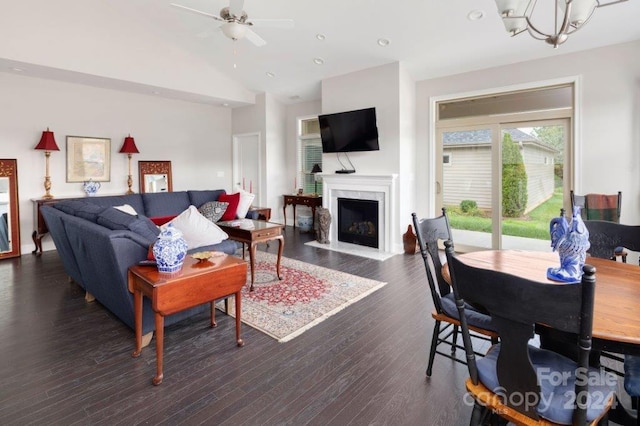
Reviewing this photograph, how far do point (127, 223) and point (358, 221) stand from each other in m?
4.10

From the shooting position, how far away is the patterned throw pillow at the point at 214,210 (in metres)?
5.39

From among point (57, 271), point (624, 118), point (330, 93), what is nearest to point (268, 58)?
point (330, 93)

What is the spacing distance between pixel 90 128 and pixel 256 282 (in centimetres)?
463

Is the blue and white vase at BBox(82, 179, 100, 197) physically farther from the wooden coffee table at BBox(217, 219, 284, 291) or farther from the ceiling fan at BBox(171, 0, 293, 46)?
the ceiling fan at BBox(171, 0, 293, 46)

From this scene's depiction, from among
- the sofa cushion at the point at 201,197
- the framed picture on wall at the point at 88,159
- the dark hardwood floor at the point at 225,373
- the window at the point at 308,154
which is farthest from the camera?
the window at the point at 308,154

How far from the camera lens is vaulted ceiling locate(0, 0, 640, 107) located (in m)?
4.12

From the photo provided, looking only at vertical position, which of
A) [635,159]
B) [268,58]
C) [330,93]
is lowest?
[635,159]

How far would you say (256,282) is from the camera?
4.03m

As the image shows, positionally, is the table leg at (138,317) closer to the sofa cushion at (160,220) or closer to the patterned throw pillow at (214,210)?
the patterned throw pillow at (214,210)

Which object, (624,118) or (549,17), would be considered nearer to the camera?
(549,17)

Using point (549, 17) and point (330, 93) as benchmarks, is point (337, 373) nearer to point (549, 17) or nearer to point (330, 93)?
point (549, 17)

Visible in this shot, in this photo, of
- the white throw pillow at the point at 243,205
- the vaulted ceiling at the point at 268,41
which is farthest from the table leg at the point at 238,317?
the white throw pillow at the point at 243,205

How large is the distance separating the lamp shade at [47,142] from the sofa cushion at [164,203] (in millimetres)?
1602

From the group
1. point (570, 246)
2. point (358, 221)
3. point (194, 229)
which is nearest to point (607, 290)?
point (570, 246)
